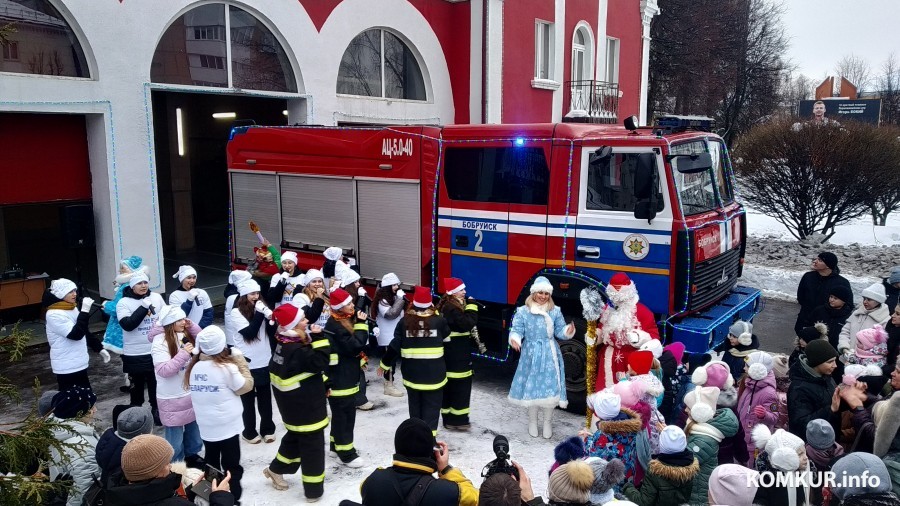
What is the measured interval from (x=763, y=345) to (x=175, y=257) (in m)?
13.7

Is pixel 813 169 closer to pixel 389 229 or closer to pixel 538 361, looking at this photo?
pixel 389 229

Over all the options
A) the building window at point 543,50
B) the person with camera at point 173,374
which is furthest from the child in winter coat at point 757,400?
the building window at point 543,50

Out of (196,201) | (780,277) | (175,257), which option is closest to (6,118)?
(175,257)

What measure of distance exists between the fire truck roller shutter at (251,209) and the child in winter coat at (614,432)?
6.48 meters

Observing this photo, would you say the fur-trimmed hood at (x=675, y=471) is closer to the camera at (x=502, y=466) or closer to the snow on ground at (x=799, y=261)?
the camera at (x=502, y=466)

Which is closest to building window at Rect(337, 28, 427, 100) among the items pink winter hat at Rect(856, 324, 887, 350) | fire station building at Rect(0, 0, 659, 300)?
fire station building at Rect(0, 0, 659, 300)

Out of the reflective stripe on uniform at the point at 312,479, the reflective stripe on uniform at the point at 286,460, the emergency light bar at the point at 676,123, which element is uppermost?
the emergency light bar at the point at 676,123

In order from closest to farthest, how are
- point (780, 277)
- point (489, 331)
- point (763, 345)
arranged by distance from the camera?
point (489, 331) < point (763, 345) < point (780, 277)

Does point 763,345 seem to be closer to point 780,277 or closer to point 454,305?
point 780,277

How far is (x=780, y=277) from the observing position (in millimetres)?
13367

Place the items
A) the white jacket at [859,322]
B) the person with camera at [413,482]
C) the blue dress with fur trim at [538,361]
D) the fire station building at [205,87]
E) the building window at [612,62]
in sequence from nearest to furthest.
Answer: the person with camera at [413,482] < the blue dress with fur trim at [538,361] < the white jacket at [859,322] < the fire station building at [205,87] < the building window at [612,62]

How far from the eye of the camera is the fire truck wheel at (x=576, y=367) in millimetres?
7105

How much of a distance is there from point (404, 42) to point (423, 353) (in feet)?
35.6

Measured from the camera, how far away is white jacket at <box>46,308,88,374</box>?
6375 mm
